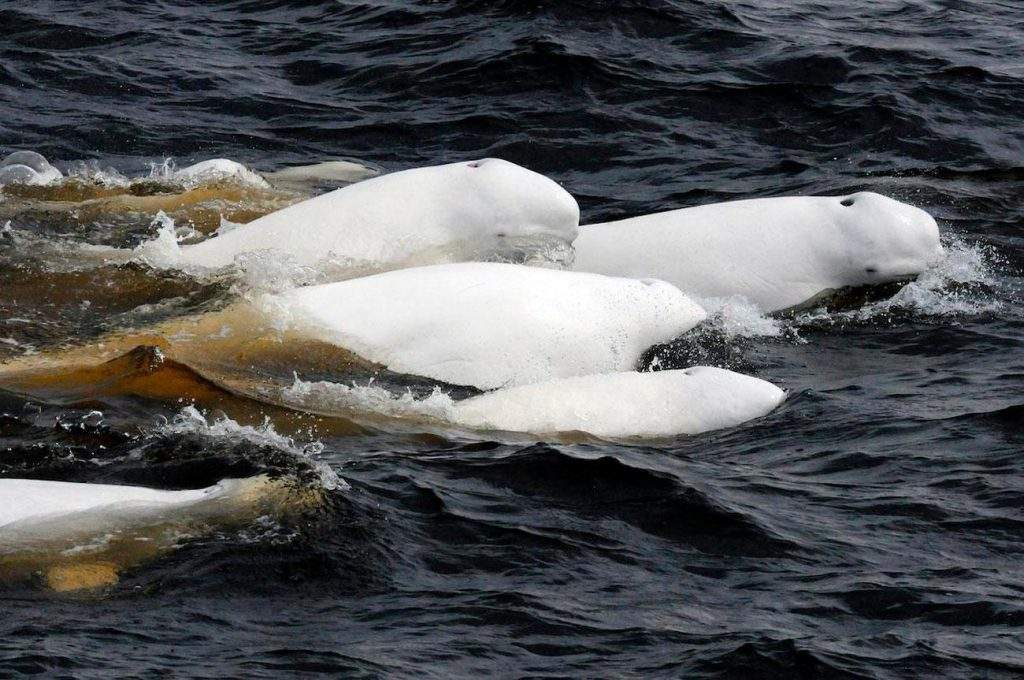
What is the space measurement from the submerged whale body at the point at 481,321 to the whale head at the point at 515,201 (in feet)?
4.35

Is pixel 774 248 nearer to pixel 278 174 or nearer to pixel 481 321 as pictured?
pixel 481 321

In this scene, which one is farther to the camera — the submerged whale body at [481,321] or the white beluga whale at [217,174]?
the white beluga whale at [217,174]

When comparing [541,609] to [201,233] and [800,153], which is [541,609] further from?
[800,153]

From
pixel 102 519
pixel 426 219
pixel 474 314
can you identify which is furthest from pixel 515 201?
pixel 102 519

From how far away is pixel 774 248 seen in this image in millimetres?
12352

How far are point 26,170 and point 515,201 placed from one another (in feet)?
15.9

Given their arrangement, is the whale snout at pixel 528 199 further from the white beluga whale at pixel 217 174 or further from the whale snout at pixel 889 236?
the white beluga whale at pixel 217 174

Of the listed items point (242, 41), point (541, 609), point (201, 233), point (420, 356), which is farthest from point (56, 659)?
point (242, 41)

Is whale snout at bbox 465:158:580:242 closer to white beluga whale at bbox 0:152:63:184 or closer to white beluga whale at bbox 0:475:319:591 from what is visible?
white beluga whale at bbox 0:152:63:184

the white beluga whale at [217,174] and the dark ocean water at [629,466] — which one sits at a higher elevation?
the white beluga whale at [217,174]

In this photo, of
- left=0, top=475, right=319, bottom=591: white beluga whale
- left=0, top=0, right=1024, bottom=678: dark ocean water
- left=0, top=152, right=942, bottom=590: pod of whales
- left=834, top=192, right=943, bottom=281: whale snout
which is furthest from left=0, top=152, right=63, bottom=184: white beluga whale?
left=834, top=192, right=943, bottom=281: whale snout

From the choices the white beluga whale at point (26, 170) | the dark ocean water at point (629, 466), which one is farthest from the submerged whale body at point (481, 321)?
the white beluga whale at point (26, 170)

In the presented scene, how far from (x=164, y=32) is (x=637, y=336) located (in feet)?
37.9

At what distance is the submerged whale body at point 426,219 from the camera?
11516mm
